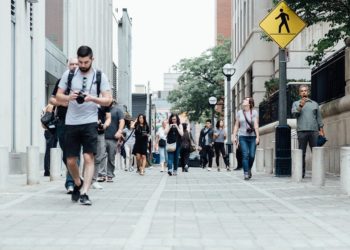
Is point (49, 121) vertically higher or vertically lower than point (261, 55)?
lower

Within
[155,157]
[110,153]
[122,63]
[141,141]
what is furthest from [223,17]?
[110,153]

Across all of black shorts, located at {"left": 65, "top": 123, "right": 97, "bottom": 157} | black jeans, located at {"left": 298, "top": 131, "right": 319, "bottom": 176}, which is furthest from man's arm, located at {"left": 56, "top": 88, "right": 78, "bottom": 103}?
black jeans, located at {"left": 298, "top": 131, "right": 319, "bottom": 176}

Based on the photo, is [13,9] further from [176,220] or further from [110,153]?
[176,220]

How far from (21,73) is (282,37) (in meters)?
7.46

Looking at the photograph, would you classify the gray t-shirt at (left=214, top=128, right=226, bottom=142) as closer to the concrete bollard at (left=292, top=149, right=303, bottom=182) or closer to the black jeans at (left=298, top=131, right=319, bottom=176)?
the black jeans at (left=298, top=131, right=319, bottom=176)

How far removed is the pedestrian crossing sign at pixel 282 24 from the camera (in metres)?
16.4

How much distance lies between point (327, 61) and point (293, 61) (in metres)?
16.7

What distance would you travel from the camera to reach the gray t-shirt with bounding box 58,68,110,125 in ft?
31.4

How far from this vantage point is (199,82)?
75.2 meters

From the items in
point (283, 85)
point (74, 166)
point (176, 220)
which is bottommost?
point (176, 220)

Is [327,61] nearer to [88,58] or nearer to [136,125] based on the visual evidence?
[136,125]

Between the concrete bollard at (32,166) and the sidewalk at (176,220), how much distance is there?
47.7 inches

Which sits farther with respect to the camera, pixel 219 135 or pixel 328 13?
pixel 219 135

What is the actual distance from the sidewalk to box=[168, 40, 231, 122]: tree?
61.9 meters
